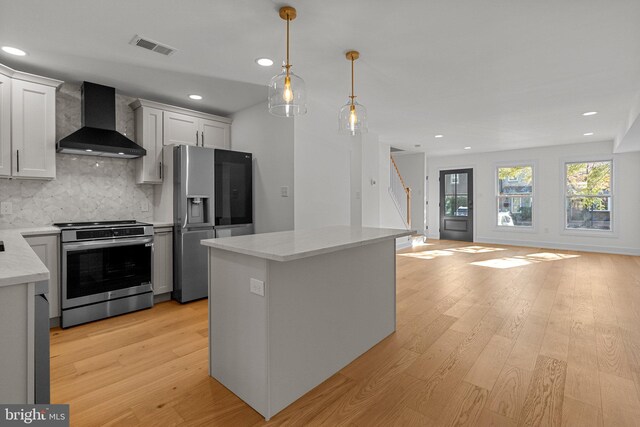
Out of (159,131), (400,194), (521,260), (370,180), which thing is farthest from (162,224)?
(521,260)

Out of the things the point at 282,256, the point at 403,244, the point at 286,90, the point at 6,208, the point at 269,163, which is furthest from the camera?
the point at 403,244

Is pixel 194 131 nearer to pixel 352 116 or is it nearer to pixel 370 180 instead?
pixel 352 116

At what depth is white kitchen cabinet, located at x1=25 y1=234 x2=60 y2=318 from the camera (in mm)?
2910

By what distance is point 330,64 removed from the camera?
3105 millimetres

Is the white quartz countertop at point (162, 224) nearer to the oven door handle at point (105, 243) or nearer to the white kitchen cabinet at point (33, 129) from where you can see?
the oven door handle at point (105, 243)

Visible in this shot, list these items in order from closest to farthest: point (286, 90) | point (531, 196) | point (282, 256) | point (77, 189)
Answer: point (282, 256)
point (286, 90)
point (77, 189)
point (531, 196)

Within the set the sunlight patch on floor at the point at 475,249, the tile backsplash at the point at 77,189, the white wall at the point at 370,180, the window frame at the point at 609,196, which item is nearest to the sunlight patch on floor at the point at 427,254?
the sunlight patch on floor at the point at 475,249

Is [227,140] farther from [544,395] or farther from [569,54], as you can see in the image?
[544,395]

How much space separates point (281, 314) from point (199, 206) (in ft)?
8.20

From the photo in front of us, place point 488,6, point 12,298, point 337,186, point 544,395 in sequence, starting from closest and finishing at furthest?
1. point 12,298
2. point 544,395
3. point 488,6
4. point 337,186

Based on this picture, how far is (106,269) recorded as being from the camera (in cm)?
328

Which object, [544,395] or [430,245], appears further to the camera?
[430,245]

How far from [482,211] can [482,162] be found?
4.45 ft

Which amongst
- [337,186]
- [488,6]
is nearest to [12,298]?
[488,6]
